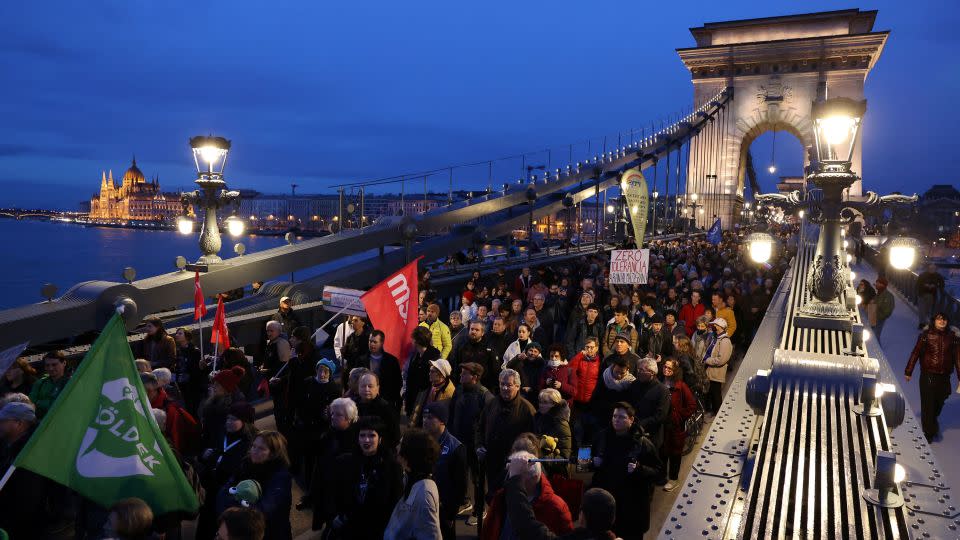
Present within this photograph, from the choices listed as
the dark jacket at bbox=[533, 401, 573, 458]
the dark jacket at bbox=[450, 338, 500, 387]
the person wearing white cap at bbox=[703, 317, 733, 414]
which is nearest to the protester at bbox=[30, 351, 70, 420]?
the dark jacket at bbox=[450, 338, 500, 387]

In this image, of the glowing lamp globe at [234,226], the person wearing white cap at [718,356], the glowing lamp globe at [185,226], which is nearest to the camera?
the person wearing white cap at [718,356]

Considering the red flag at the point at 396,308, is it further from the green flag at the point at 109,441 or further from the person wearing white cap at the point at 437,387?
the green flag at the point at 109,441

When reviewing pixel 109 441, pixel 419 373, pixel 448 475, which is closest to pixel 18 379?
pixel 109 441

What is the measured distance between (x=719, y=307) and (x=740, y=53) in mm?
50398

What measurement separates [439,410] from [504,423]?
547 mm

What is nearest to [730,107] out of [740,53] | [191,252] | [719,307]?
[740,53]

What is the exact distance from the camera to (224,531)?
3.68m

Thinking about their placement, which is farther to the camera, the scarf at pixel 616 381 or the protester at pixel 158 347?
the protester at pixel 158 347

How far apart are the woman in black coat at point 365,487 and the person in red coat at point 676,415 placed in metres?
2.97

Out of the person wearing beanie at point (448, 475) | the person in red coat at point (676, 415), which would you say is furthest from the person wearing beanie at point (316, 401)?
the person in red coat at point (676, 415)

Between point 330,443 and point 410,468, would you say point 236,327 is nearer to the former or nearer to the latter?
point 330,443

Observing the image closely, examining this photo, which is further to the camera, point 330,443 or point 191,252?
point 191,252

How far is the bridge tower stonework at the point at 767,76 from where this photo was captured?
176 ft

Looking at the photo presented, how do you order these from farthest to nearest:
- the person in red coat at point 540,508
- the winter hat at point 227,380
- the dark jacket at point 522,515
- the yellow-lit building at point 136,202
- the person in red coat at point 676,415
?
the yellow-lit building at point 136,202, the person in red coat at point 676,415, the winter hat at point 227,380, the person in red coat at point 540,508, the dark jacket at point 522,515
